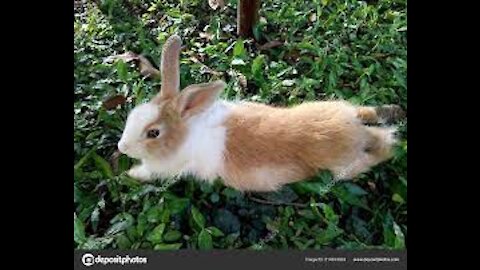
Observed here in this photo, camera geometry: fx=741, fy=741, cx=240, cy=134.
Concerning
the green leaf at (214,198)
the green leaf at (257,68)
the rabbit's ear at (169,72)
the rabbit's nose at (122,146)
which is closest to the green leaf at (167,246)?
the green leaf at (214,198)

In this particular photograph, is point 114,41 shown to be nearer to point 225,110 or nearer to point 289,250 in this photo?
point 225,110

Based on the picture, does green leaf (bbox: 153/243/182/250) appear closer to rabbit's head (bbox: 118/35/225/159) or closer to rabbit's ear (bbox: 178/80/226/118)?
rabbit's head (bbox: 118/35/225/159)

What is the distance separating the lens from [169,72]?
76.9 inches

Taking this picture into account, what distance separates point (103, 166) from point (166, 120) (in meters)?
0.21

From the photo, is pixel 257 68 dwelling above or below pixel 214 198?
above

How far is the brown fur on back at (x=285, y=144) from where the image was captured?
75.3 inches

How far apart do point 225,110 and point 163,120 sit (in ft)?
0.55

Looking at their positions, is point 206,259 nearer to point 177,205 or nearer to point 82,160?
point 177,205

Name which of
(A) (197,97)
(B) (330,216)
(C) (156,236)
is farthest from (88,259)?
(B) (330,216)

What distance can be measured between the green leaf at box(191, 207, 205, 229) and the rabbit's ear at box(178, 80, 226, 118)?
0.25 meters

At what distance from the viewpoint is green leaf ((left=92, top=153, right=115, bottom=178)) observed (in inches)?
77.2

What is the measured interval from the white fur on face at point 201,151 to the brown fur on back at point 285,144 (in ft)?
0.08

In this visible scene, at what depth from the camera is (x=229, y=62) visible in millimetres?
2051
